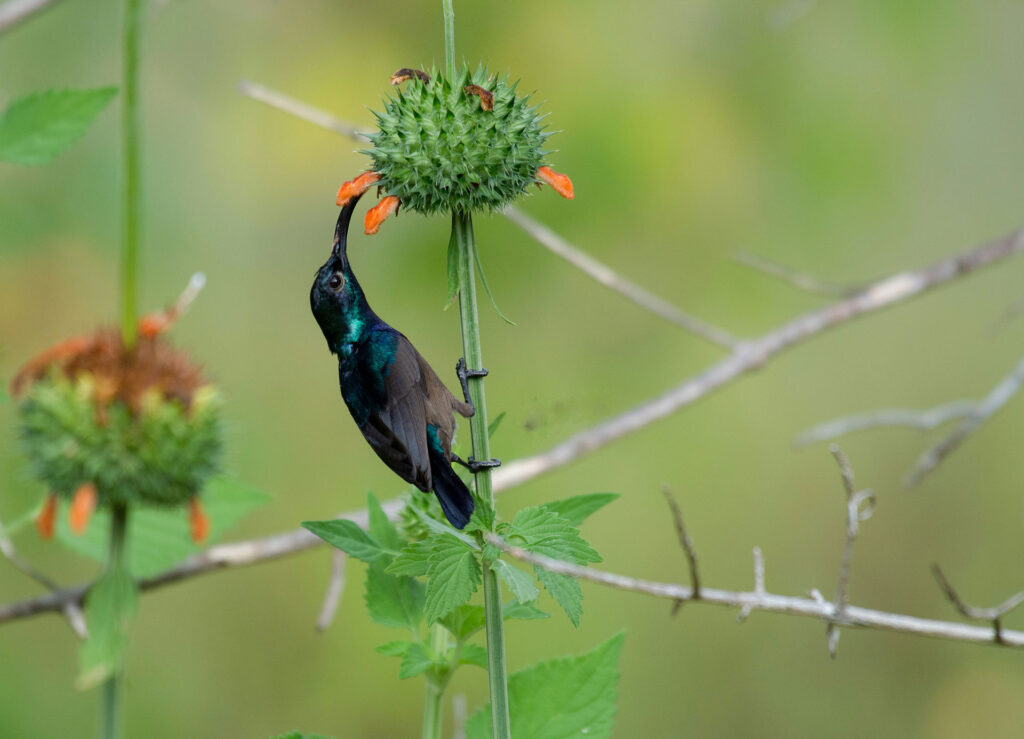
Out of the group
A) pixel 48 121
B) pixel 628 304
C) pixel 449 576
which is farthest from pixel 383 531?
pixel 628 304

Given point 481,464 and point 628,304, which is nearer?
point 481,464

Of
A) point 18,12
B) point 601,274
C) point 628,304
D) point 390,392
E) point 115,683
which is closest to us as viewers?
point 115,683

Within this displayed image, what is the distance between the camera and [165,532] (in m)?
1.38

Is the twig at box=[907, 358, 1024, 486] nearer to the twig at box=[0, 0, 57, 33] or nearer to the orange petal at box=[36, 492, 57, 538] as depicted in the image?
the orange petal at box=[36, 492, 57, 538]

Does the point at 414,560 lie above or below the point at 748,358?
below

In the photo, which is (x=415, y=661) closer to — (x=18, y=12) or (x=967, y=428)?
(x=18, y=12)

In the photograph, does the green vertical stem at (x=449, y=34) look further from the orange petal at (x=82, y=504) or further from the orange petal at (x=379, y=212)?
the orange petal at (x=82, y=504)

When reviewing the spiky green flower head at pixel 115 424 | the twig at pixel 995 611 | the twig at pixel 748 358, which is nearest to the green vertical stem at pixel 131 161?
the spiky green flower head at pixel 115 424

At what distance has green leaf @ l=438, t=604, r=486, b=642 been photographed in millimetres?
920

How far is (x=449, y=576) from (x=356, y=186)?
35cm

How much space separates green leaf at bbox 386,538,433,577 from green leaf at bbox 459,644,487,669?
11 cm

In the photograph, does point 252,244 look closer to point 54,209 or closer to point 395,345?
point 54,209

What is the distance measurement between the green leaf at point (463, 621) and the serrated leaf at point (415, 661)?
3cm

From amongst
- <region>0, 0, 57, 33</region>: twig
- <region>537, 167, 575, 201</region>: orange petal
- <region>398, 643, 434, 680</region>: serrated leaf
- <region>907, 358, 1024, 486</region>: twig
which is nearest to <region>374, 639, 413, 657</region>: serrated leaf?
<region>398, 643, 434, 680</region>: serrated leaf
